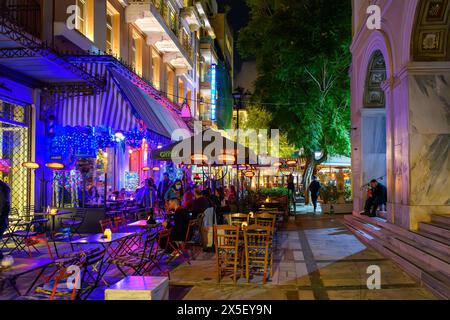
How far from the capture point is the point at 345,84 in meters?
27.8

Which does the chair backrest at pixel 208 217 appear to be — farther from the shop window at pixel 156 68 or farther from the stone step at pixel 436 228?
the shop window at pixel 156 68

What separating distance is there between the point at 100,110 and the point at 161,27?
8.99 m

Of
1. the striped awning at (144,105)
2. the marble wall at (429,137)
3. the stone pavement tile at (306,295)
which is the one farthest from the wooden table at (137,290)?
the striped awning at (144,105)

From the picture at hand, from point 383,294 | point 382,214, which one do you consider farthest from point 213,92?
point 383,294

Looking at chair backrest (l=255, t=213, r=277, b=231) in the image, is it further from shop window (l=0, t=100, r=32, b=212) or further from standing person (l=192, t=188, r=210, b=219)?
shop window (l=0, t=100, r=32, b=212)

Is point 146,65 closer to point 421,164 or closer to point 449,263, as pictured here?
point 421,164

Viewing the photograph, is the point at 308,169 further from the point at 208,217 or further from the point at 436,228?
the point at 436,228

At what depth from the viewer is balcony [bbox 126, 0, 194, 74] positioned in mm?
19969

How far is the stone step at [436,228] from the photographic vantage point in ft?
29.4

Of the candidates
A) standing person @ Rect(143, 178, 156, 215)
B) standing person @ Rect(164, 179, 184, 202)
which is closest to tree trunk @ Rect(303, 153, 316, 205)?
standing person @ Rect(143, 178, 156, 215)

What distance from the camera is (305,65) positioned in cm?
2630

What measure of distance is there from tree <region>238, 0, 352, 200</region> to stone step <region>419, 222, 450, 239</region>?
16.8m

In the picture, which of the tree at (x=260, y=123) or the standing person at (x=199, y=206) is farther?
the tree at (x=260, y=123)

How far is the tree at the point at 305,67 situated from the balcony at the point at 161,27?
4.56m
